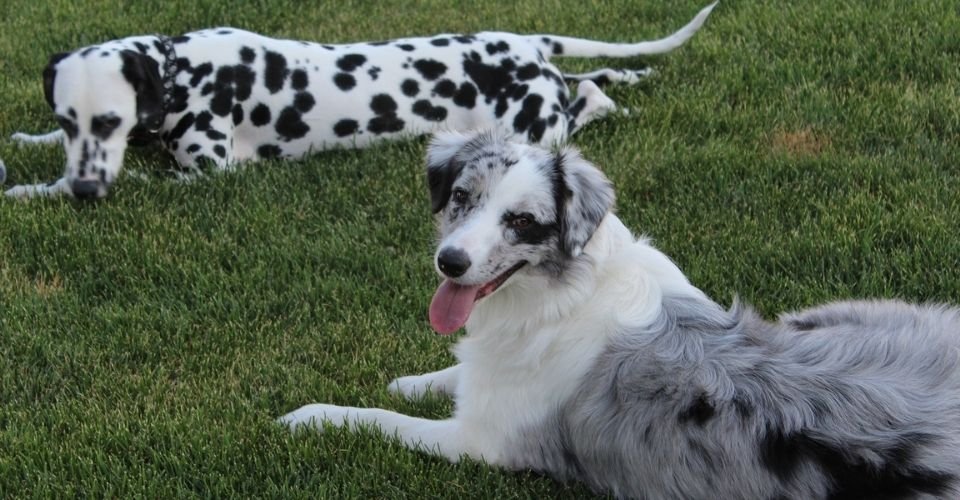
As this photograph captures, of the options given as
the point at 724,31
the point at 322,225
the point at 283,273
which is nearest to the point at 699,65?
the point at 724,31

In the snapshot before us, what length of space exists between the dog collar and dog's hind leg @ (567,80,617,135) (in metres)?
2.53

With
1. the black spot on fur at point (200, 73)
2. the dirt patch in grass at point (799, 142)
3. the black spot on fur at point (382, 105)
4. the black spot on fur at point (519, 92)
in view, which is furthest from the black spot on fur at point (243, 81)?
the dirt patch in grass at point (799, 142)

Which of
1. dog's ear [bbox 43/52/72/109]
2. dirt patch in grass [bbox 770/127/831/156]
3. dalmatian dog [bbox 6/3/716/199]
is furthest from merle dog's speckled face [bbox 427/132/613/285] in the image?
dog's ear [bbox 43/52/72/109]

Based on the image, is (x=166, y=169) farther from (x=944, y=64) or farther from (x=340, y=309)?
(x=944, y=64)

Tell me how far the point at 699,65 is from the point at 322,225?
321 centimetres

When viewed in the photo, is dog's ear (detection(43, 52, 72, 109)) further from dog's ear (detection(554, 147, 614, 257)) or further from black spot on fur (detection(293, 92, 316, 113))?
dog's ear (detection(554, 147, 614, 257))

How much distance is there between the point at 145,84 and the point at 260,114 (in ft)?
2.45

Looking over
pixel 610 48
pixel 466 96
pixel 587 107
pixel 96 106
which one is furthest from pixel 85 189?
pixel 610 48

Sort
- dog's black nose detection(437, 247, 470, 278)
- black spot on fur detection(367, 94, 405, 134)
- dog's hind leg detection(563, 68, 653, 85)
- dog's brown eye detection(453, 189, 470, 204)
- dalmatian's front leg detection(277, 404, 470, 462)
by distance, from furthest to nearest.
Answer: dog's hind leg detection(563, 68, 653, 85) → black spot on fur detection(367, 94, 405, 134) → dalmatian's front leg detection(277, 404, 470, 462) → dog's brown eye detection(453, 189, 470, 204) → dog's black nose detection(437, 247, 470, 278)

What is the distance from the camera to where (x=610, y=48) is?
7129mm

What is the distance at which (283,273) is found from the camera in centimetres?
526

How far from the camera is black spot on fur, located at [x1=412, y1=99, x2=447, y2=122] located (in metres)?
6.70

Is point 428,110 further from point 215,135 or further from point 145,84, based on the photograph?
point 145,84

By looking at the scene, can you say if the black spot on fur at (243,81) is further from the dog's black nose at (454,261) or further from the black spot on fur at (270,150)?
the dog's black nose at (454,261)
